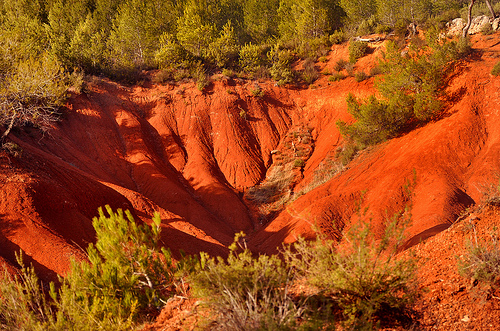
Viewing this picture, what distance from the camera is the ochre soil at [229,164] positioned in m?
12.1

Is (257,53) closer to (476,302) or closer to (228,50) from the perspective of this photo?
(228,50)

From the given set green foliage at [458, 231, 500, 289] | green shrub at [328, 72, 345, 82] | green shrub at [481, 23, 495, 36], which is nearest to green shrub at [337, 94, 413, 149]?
green shrub at [328, 72, 345, 82]

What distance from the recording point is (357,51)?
103 feet

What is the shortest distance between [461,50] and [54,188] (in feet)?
77.7

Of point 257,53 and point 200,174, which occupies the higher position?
point 257,53

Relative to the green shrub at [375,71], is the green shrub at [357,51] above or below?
above

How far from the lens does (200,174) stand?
25.1m

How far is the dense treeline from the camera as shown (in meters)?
31.7

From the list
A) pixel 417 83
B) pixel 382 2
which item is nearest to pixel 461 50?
pixel 417 83

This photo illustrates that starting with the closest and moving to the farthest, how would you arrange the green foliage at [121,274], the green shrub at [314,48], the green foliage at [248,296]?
the green foliage at [248,296], the green foliage at [121,274], the green shrub at [314,48]

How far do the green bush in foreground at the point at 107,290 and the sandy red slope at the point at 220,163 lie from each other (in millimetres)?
4282

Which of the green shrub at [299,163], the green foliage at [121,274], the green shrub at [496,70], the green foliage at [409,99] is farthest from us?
the green shrub at [299,163]

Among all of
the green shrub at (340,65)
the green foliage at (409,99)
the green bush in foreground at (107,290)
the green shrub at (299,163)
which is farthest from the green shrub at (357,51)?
the green bush in foreground at (107,290)

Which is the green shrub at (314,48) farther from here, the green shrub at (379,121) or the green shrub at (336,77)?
the green shrub at (379,121)
